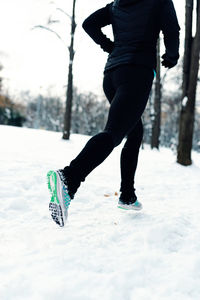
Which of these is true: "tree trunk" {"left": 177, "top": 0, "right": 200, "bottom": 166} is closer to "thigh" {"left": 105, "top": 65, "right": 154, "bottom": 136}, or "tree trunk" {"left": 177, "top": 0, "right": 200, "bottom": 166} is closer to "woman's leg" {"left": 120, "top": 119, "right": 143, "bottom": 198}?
"woman's leg" {"left": 120, "top": 119, "right": 143, "bottom": 198}

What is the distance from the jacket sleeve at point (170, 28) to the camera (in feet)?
5.93

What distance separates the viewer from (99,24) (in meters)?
2.17

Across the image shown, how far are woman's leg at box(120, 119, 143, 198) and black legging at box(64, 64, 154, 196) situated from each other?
1.30ft

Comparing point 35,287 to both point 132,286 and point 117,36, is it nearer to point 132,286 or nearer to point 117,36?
point 132,286

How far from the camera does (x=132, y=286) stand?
122cm

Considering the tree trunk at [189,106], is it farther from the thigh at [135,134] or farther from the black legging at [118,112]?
the black legging at [118,112]

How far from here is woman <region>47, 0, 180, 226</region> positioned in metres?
1.62

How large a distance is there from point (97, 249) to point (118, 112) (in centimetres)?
85

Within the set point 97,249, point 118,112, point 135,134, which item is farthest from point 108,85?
point 97,249

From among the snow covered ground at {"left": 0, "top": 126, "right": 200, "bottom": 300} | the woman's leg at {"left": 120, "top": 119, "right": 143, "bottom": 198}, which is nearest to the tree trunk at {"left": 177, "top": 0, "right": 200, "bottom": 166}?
the snow covered ground at {"left": 0, "top": 126, "right": 200, "bottom": 300}

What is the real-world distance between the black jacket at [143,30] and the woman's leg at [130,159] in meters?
0.58

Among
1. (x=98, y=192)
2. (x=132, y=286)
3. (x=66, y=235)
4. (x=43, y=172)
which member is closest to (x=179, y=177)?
(x=98, y=192)

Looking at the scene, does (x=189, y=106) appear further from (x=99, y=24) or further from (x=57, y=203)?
(x=57, y=203)

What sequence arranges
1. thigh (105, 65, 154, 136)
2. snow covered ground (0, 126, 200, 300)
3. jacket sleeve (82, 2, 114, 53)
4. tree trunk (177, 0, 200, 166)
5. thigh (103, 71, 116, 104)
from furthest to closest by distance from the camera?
tree trunk (177, 0, 200, 166) → jacket sleeve (82, 2, 114, 53) → thigh (103, 71, 116, 104) → thigh (105, 65, 154, 136) → snow covered ground (0, 126, 200, 300)
